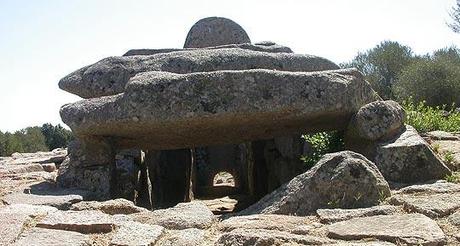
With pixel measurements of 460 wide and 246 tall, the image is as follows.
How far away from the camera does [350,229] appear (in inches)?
119

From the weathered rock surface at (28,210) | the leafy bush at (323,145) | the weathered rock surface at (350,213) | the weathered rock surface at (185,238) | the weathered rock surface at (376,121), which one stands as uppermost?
the weathered rock surface at (376,121)

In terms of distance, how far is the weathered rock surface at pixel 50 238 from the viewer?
114 inches

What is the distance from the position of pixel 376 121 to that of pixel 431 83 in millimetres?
22779

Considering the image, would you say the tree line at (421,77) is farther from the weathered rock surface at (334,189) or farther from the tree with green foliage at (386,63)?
the weathered rock surface at (334,189)

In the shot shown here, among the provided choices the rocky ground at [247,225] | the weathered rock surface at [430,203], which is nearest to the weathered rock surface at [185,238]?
the rocky ground at [247,225]

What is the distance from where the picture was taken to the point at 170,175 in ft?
40.7

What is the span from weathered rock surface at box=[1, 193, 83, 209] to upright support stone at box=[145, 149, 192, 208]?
5.32 metres

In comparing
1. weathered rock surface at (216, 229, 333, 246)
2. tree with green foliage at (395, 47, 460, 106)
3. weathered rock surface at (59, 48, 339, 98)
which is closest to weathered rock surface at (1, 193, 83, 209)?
weathered rock surface at (59, 48, 339, 98)

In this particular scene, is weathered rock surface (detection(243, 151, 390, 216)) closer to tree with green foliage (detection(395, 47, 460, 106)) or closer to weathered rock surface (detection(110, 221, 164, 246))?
weathered rock surface (detection(110, 221, 164, 246))

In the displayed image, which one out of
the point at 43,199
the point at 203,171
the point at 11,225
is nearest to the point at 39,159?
the point at 43,199

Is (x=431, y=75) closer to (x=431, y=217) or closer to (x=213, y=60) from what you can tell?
(x=213, y=60)

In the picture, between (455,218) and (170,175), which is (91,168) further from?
(170,175)

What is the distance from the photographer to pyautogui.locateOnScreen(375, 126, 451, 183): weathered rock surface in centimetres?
482

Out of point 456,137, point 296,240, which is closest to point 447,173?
point 456,137
